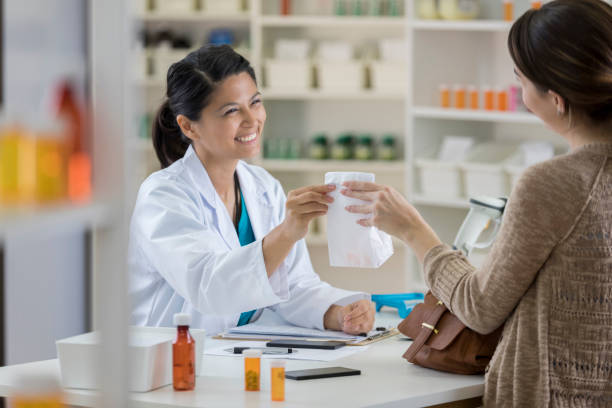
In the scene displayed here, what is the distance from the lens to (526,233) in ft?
5.79

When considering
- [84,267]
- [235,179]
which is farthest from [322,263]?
[235,179]

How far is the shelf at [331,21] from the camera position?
471cm

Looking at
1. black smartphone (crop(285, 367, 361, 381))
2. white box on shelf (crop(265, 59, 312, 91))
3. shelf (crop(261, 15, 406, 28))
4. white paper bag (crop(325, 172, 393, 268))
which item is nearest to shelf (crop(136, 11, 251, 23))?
shelf (crop(261, 15, 406, 28))

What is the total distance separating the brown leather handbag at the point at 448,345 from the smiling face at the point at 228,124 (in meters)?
0.81

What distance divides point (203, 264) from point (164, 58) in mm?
2819

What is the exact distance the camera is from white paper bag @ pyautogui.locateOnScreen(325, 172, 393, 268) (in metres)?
2.14

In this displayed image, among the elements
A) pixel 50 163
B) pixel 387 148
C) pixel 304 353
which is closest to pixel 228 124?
pixel 304 353

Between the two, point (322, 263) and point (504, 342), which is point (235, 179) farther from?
point (322, 263)

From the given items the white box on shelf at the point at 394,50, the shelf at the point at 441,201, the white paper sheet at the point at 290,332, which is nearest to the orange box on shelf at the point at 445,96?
the white box on shelf at the point at 394,50

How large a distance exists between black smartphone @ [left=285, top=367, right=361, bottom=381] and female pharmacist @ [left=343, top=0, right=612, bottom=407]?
0.32 meters

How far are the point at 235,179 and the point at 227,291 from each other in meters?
0.55

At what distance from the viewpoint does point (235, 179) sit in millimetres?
2756

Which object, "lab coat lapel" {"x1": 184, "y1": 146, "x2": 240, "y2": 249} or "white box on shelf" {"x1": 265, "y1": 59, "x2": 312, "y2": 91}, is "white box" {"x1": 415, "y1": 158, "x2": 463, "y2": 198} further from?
"lab coat lapel" {"x1": 184, "y1": 146, "x2": 240, "y2": 249}

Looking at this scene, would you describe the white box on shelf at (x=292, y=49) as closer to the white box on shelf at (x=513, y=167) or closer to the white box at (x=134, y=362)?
the white box on shelf at (x=513, y=167)
